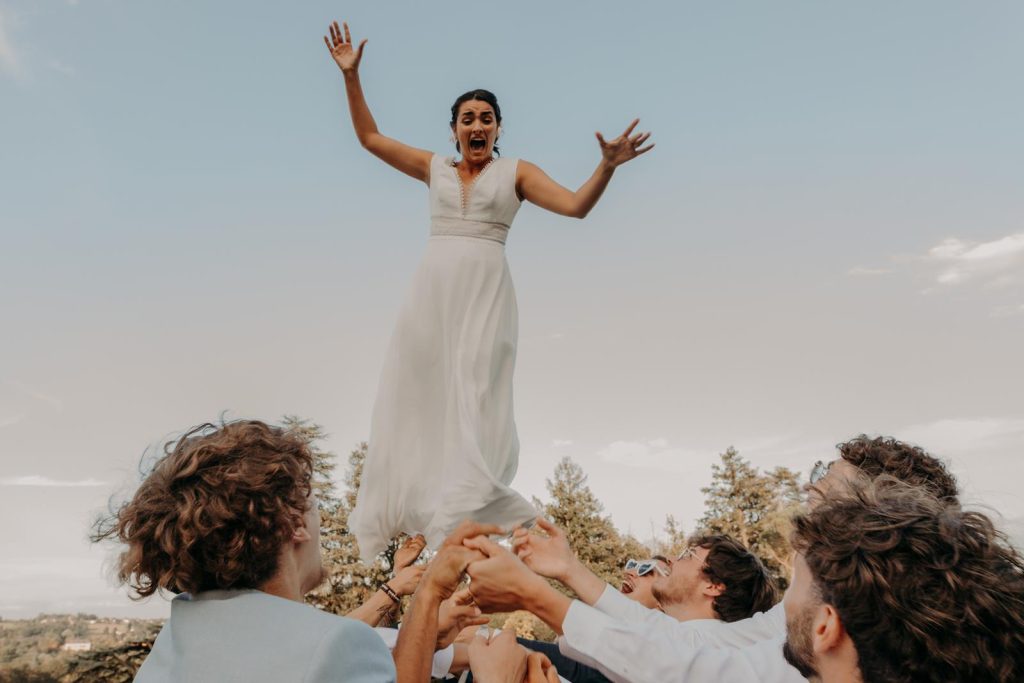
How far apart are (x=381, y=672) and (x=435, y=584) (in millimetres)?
594

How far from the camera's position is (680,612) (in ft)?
15.5

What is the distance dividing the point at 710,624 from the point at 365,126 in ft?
13.2

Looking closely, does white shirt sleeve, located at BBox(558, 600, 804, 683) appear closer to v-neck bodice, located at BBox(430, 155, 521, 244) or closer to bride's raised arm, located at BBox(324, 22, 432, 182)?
v-neck bodice, located at BBox(430, 155, 521, 244)


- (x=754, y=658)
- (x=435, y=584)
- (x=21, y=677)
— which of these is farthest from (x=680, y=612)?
(x=21, y=677)

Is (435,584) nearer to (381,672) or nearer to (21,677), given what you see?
(381,672)

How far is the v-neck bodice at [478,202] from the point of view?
5.21 m

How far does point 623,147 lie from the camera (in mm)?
4766

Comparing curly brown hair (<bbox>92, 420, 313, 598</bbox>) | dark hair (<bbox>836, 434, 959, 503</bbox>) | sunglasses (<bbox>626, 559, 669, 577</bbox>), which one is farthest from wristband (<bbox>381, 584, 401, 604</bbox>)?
dark hair (<bbox>836, 434, 959, 503</bbox>)

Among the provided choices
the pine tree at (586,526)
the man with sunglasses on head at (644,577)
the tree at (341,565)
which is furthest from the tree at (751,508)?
the man with sunglasses on head at (644,577)

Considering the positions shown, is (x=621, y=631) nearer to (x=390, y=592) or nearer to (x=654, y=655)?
(x=654, y=655)

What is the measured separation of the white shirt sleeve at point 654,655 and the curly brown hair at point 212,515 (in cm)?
108

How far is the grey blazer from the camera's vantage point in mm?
2139

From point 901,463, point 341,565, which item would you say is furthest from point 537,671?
point 341,565

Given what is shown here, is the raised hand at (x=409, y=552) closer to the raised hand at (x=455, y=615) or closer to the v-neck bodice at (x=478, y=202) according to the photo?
the raised hand at (x=455, y=615)
